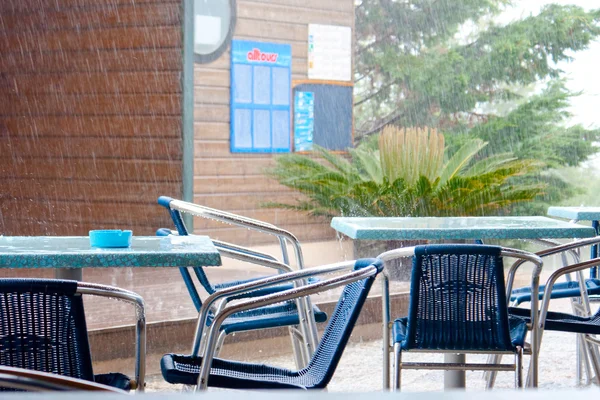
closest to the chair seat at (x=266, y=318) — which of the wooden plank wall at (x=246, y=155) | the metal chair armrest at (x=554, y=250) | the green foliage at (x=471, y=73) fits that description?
the metal chair armrest at (x=554, y=250)

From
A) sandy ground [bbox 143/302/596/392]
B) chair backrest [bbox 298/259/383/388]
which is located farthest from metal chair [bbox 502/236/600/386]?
chair backrest [bbox 298/259/383/388]

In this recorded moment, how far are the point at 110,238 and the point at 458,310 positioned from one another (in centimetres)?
92

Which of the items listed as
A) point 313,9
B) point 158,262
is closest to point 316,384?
point 158,262

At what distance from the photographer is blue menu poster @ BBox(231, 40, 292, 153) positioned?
319 inches

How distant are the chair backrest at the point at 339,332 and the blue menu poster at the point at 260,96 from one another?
20.4ft

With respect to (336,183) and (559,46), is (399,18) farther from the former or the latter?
(336,183)

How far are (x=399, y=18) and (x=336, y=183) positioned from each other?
8.57 m

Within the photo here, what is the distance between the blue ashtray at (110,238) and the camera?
7.71ft

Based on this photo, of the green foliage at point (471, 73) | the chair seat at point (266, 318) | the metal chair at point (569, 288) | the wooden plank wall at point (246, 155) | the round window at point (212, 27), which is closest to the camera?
the chair seat at point (266, 318)

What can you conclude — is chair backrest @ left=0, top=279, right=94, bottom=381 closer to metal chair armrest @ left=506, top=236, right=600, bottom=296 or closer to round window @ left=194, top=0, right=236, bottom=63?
metal chair armrest @ left=506, top=236, right=600, bottom=296

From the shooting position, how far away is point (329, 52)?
A: 344 inches

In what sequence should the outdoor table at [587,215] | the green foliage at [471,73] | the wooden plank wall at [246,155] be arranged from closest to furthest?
1. the outdoor table at [587,215]
2. the wooden plank wall at [246,155]
3. the green foliage at [471,73]

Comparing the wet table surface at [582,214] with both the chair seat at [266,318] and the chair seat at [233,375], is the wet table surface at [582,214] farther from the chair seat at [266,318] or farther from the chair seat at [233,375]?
the chair seat at [233,375]

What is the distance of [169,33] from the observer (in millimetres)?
7453
